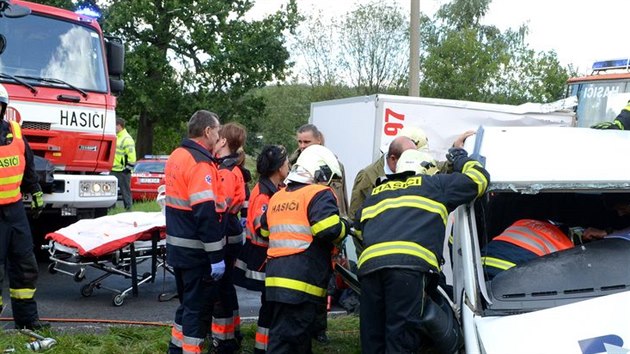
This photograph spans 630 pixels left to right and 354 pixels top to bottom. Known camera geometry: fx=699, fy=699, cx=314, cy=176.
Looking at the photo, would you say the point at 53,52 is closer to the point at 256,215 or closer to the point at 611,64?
the point at 256,215

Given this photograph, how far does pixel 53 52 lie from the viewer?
8.18 metres

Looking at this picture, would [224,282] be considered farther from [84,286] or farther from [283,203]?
[84,286]

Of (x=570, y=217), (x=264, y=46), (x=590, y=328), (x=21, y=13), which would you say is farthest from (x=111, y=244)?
(x=264, y=46)

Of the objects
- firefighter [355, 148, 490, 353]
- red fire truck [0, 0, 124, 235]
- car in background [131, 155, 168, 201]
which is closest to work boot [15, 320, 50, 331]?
red fire truck [0, 0, 124, 235]

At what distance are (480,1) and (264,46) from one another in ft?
55.6

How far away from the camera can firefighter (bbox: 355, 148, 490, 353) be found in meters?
3.70

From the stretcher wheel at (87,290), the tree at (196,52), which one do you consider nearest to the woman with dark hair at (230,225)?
the stretcher wheel at (87,290)

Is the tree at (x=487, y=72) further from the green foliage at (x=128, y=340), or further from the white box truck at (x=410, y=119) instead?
the green foliage at (x=128, y=340)

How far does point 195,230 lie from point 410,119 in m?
3.19

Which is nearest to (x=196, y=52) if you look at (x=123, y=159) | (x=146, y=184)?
(x=146, y=184)

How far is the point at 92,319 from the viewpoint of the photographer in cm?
645

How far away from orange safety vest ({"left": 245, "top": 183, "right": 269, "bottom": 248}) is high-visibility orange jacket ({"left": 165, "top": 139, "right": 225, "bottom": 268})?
341 millimetres

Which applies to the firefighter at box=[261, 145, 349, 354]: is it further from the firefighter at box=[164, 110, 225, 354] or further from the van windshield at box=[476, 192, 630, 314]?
the van windshield at box=[476, 192, 630, 314]

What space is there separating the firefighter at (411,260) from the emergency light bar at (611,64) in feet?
31.5
